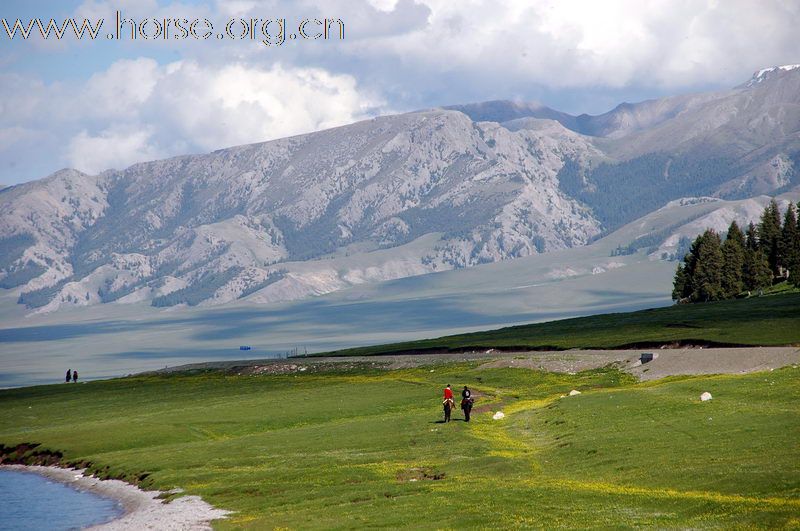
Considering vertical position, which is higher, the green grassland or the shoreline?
the green grassland

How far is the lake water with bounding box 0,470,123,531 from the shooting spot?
5934cm

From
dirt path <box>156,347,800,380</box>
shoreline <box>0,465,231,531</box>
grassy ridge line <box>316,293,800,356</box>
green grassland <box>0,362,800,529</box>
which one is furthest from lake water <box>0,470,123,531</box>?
grassy ridge line <box>316,293,800,356</box>

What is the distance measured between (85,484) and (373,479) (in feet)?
83.2

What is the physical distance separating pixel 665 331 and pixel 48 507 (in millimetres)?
94494

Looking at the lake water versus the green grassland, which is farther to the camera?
the lake water

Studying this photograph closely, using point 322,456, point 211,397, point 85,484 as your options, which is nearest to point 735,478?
point 322,456

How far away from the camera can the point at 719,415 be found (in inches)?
2475

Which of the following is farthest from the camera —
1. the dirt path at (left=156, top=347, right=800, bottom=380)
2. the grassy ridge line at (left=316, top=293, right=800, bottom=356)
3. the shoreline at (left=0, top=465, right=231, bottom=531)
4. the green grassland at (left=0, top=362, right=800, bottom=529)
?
the grassy ridge line at (left=316, top=293, right=800, bottom=356)

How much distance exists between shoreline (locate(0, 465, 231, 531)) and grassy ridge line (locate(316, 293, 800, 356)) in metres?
72.9

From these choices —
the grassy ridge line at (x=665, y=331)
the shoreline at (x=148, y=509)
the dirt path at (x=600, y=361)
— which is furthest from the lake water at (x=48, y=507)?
the grassy ridge line at (x=665, y=331)

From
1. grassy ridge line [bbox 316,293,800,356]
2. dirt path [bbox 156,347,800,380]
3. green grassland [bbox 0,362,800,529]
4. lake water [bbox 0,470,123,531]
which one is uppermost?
grassy ridge line [bbox 316,293,800,356]

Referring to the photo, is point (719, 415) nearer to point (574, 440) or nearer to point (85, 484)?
point (574, 440)

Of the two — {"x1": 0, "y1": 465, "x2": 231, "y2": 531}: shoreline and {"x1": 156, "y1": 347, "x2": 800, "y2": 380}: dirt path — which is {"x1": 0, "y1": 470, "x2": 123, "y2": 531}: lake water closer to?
{"x1": 0, "y1": 465, "x2": 231, "y2": 531}: shoreline

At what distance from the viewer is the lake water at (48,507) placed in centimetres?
5934
